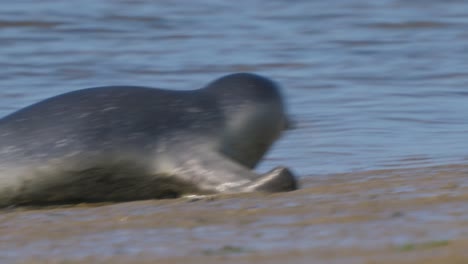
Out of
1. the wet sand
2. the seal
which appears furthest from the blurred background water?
the wet sand

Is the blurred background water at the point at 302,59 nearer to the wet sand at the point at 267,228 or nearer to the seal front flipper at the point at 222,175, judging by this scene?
the seal front flipper at the point at 222,175

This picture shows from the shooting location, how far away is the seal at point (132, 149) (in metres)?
4.46

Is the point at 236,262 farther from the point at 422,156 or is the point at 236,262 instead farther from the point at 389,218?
the point at 422,156

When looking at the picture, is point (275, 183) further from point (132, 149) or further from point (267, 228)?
point (267, 228)

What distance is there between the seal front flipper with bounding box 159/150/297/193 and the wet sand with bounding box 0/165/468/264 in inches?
3.3

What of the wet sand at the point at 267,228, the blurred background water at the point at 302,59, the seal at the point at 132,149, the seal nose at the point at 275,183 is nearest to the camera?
the wet sand at the point at 267,228

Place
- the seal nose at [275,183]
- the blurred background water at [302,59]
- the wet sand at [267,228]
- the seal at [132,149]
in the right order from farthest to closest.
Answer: the blurred background water at [302,59], the seal at [132,149], the seal nose at [275,183], the wet sand at [267,228]

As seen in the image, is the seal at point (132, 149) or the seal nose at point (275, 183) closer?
the seal nose at point (275, 183)

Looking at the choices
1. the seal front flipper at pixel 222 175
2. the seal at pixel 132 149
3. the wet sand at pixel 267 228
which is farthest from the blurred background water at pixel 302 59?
the wet sand at pixel 267 228

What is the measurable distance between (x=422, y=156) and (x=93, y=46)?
15.2 feet

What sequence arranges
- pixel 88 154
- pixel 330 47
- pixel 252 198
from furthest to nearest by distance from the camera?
pixel 330 47 → pixel 88 154 → pixel 252 198

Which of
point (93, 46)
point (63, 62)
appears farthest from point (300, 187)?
point (93, 46)

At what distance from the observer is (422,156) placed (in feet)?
17.8

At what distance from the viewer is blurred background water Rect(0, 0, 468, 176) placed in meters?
6.01
